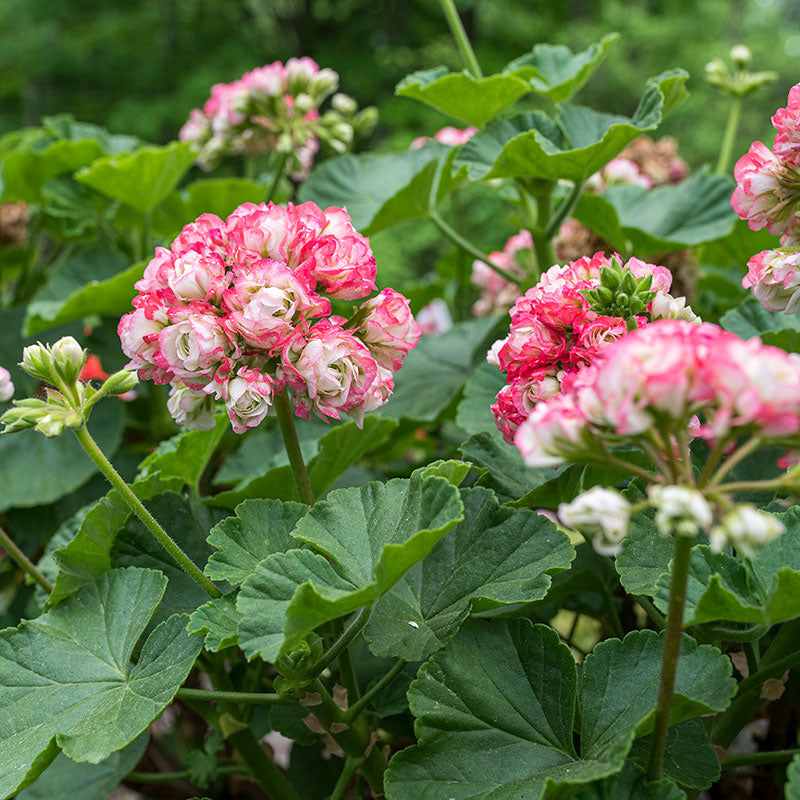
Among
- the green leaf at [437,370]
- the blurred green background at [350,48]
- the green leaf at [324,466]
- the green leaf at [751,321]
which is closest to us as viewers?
the green leaf at [324,466]

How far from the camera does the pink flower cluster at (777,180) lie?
2.60 ft

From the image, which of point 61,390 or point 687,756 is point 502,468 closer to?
point 687,756

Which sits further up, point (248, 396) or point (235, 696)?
point (248, 396)

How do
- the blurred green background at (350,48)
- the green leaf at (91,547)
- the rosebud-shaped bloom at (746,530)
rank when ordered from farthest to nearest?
the blurred green background at (350,48) < the green leaf at (91,547) < the rosebud-shaped bloom at (746,530)

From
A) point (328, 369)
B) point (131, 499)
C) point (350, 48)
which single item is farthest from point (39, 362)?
point (350, 48)

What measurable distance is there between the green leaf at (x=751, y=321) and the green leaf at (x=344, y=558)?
0.53 m

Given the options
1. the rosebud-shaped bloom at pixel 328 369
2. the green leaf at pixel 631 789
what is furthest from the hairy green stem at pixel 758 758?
the rosebud-shaped bloom at pixel 328 369

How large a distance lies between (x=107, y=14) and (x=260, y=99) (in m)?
6.71

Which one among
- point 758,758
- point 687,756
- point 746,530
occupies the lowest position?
point 758,758

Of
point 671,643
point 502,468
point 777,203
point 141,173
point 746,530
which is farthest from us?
point 141,173

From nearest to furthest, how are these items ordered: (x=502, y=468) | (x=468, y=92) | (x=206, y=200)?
1. (x=502, y=468)
2. (x=468, y=92)
3. (x=206, y=200)

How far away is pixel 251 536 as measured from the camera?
80cm

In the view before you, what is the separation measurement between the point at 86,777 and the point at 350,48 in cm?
720

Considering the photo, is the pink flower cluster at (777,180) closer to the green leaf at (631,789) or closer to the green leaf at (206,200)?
the green leaf at (631,789)
